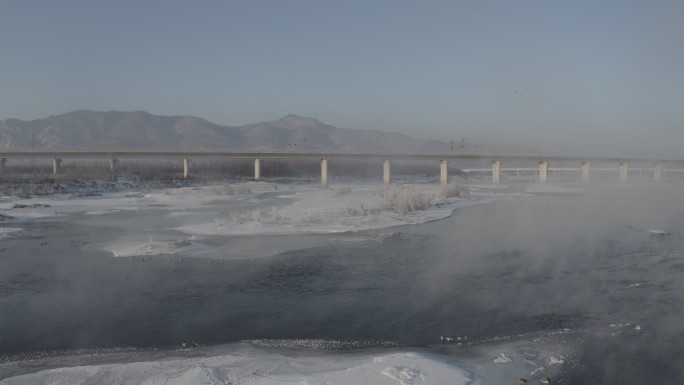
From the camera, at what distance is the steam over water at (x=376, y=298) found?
813cm

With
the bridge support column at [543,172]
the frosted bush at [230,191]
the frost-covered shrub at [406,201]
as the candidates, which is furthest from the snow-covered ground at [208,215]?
the bridge support column at [543,172]

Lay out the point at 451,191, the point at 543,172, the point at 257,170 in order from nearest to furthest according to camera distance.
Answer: the point at 451,191
the point at 257,170
the point at 543,172

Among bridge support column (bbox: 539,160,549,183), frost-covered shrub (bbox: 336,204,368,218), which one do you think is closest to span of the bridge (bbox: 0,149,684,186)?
bridge support column (bbox: 539,160,549,183)

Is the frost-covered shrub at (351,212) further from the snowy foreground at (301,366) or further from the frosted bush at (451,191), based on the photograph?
the snowy foreground at (301,366)

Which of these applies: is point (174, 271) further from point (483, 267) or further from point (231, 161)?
point (231, 161)

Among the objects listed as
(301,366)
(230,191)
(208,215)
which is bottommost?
(230,191)

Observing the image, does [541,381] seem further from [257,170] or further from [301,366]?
[257,170]

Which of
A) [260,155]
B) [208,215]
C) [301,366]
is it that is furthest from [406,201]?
[260,155]

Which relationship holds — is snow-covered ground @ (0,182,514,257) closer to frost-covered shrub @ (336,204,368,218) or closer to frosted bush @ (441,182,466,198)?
frost-covered shrub @ (336,204,368,218)

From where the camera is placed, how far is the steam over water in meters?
8.13

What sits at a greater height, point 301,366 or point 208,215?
point 301,366

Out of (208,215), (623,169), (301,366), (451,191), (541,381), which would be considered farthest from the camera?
(623,169)

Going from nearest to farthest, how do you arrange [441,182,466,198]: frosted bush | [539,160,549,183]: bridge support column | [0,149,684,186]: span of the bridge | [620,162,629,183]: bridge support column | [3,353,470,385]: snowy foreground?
[3,353,470,385]: snowy foreground < [441,182,466,198]: frosted bush < [0,149,684,186]: span of the bridge < [539,160,549,183]: bridge support column < [620,162,629,183]: bridge support column

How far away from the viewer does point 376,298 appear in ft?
35.2
